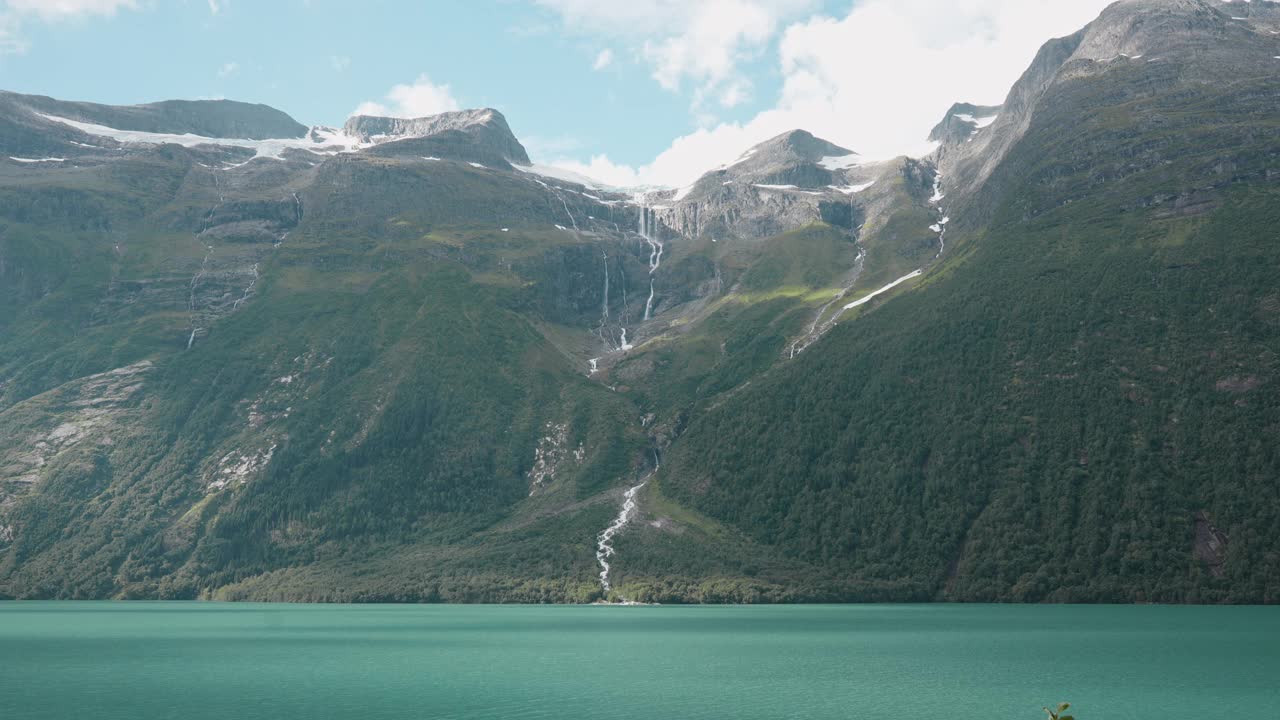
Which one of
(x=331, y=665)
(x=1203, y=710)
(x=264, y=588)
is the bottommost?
(x=264, y=588)

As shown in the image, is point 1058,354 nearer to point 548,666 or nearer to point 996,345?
point 996,345

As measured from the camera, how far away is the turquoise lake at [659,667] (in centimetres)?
6072

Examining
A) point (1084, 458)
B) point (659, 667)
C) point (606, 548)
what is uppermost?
point (1084, 458)

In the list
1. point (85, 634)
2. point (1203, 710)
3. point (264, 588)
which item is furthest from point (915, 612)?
point (264, 588)

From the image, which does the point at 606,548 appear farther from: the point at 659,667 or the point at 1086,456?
the point at 659,667

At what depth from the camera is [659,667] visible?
3157 inches

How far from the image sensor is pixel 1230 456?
152 m

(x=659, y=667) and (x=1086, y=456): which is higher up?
(x=1086, y=456)

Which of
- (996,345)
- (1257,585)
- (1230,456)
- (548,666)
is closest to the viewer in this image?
(548,666)

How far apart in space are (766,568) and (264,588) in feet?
318

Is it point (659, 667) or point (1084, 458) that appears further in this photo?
point (1084, 458)

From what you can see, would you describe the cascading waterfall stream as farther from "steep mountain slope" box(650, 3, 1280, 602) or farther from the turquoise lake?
the turquoise lake

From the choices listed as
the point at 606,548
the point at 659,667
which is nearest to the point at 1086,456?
the point at 606,548

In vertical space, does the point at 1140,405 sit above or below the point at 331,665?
above
